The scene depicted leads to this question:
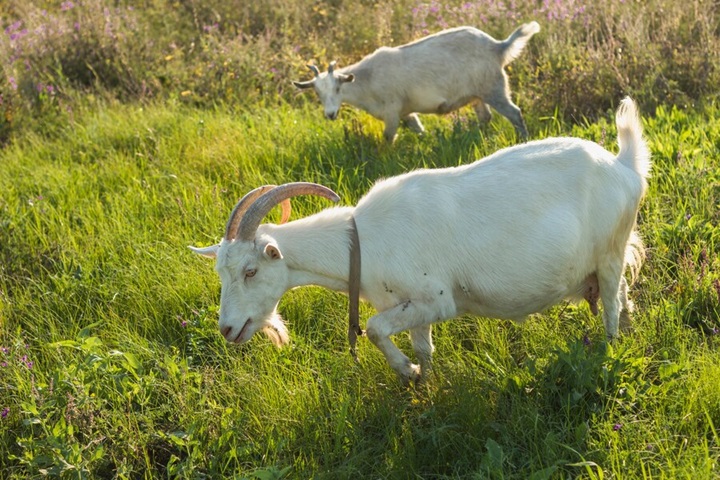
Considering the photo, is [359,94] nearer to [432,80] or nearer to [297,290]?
[432,80]

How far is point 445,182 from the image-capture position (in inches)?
172

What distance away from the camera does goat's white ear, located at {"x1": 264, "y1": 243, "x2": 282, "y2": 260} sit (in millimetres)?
4056

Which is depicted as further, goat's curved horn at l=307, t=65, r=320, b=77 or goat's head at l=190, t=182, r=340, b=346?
goat's curved horn at l=307, t=65, r=320, b=77

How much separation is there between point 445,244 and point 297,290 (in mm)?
1354

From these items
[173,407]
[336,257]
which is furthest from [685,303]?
[173,407]

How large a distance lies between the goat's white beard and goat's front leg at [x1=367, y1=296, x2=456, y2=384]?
22.3 inches

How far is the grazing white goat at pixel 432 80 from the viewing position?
8.01 metres

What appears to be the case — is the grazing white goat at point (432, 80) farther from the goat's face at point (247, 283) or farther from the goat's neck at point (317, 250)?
the goat's face at point (247, 283)

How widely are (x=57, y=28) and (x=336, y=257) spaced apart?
305 inches

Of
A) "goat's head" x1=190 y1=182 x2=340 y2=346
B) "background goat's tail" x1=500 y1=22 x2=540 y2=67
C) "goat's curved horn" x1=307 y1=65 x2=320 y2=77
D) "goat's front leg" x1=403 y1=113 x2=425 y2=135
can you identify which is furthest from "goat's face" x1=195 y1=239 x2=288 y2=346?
"goat's curved horn" x1=307 y1=65 x2=320 y2=77

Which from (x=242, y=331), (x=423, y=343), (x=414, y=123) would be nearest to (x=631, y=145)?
(x=423, y=343)

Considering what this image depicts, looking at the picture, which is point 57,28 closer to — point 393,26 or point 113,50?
point 113,50

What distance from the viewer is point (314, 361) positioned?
4809 millimetres

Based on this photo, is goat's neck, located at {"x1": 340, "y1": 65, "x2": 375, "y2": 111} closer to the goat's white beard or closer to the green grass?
the green grass
